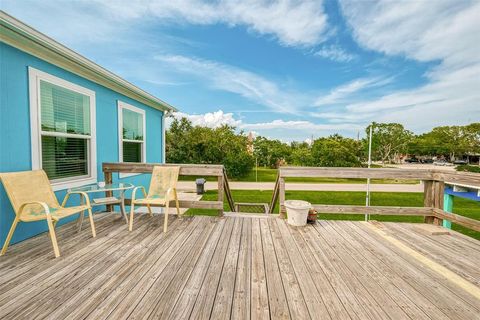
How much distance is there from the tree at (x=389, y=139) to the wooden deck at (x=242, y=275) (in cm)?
4204

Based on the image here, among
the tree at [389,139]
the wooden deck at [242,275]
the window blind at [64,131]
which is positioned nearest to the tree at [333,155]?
the wooden deck at [242,275]

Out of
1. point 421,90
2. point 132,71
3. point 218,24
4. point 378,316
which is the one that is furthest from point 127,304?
point 421,90

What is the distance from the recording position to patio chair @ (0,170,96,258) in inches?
85.4

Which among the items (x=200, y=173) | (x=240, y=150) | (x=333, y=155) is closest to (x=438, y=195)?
(x=200, y=173)

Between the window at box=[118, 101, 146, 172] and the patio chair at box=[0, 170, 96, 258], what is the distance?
1.91m

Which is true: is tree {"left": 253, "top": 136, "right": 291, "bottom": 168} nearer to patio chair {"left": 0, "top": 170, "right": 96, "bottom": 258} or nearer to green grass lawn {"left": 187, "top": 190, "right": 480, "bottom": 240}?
green grass lawn {"left": 187, "top": 190, "right": 480, "bottom": 240}

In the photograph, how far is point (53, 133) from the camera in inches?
119

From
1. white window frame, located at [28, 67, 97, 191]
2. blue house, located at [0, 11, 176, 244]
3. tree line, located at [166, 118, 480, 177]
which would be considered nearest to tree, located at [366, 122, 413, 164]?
tree line, located at [166, 118, 480, 177]

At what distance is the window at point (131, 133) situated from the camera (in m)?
4.51

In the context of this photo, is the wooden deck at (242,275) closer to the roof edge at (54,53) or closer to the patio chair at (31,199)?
the patio chair at (31,199)

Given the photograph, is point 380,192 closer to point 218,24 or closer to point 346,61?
point 346,61

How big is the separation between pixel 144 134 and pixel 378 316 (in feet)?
18.5

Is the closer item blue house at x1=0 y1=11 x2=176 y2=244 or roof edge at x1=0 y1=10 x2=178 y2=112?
roof edge at x1=0 y1=10 x2=178 y2=112

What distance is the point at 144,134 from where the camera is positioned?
214 inches
